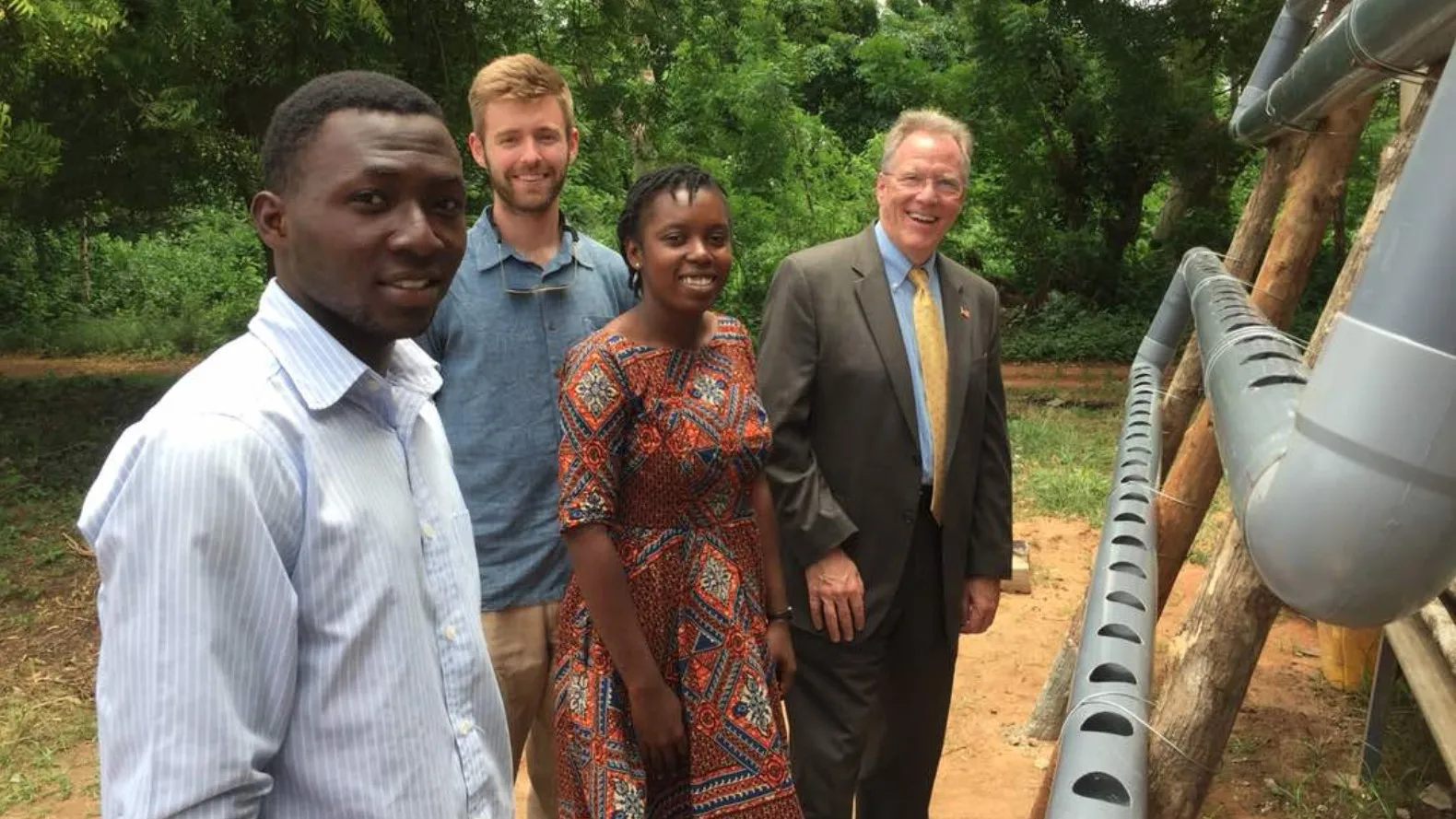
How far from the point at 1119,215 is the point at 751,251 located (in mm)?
5982

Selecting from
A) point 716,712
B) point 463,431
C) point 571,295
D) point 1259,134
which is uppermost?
point 1259,134

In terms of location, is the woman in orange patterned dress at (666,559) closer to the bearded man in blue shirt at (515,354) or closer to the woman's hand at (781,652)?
the woman's hand at (781,652)

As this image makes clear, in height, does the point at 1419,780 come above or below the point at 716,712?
below

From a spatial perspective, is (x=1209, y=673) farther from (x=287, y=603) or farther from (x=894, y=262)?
(x=894, y=262)

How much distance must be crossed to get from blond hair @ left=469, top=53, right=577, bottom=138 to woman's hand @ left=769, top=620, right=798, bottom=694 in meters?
1.24

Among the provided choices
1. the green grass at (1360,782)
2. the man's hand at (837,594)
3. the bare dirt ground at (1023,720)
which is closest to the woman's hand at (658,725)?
the man's hand at (837,594)

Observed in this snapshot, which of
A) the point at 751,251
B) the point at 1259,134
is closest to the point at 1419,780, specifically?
the point at 1259,134

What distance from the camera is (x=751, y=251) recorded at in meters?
12.7

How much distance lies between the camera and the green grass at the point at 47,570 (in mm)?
4250

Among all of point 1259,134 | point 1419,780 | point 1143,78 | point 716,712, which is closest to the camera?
point 716,712

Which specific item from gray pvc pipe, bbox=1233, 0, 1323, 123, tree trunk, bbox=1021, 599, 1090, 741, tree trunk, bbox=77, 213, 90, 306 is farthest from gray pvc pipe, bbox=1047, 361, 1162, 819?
tree trunk, bbox=77, 213, 90, 306

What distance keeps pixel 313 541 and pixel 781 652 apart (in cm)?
140

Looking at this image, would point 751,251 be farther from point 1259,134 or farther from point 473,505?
point 473,505

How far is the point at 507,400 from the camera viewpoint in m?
2.39
